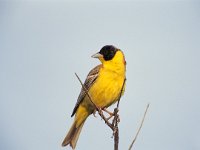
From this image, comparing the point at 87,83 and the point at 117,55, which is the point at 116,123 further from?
the point at 87,83

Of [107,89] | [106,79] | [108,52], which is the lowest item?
[107,89]

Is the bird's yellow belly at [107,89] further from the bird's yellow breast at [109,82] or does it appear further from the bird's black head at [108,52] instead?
the bird's black head at [108,52]

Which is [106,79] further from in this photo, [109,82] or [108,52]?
[108,52]

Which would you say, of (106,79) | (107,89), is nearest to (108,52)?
(106,79)

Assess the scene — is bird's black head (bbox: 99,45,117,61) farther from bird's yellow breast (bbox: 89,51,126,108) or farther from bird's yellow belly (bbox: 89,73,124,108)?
bird's yellow belly (bbox: 89,73,124,108)

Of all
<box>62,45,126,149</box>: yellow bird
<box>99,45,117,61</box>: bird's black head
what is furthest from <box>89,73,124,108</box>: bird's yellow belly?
<box>99,45,117,61</box>: bird's black head

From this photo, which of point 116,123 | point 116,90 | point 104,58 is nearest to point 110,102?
point 116,90

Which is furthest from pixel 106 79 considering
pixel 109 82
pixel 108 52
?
pixel 108 52

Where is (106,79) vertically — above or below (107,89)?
above
